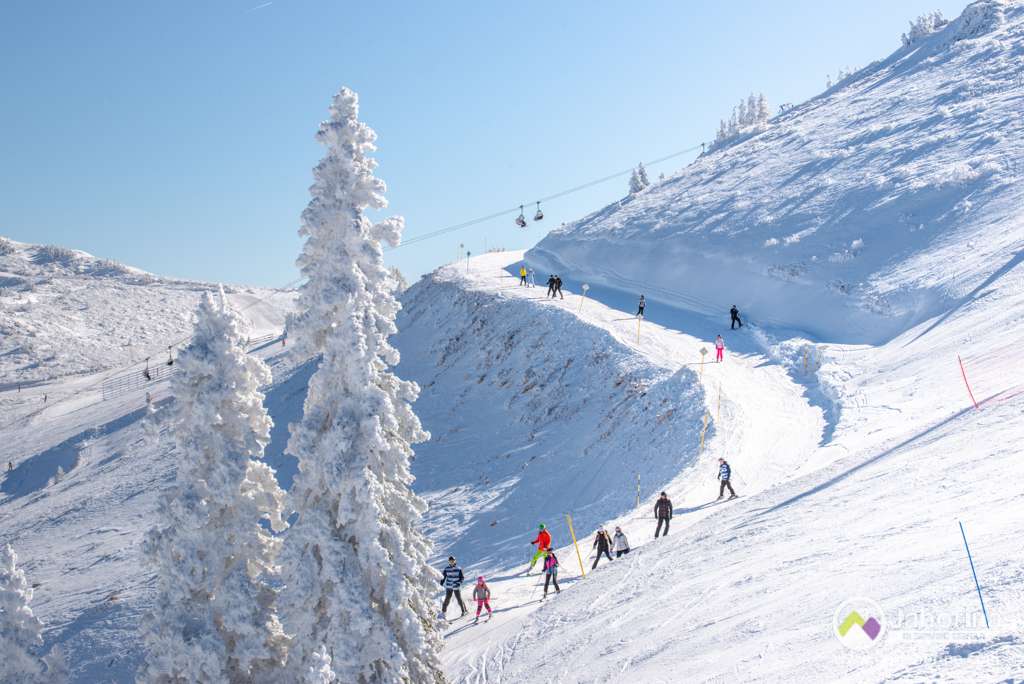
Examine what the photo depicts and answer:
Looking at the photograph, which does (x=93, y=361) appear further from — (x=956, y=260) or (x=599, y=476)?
(x=956, y=260)

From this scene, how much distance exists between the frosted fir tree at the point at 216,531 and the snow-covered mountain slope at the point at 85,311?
307 feet

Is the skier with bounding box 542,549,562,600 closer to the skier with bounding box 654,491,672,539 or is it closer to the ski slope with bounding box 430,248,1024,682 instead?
the ski slope with bounding box 430,248,1024,682

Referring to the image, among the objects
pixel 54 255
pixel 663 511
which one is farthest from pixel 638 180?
pixel 54 255

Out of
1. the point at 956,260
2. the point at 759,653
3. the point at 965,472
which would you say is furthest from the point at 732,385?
the point at 759,653

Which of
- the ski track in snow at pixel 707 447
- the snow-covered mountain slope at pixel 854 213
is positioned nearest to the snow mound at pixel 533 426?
the ski track in snow at pixel 707 447

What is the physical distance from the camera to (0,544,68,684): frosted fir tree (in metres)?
20.3

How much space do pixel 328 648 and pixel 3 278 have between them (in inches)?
5850

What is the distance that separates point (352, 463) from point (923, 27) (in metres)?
105

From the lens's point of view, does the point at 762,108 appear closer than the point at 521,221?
No

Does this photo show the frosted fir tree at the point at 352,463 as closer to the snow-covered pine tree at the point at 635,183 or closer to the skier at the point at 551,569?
the skier at the point at 551,569

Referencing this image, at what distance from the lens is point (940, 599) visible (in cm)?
1016

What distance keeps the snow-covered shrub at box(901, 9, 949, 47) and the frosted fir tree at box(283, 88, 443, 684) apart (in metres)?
99.8

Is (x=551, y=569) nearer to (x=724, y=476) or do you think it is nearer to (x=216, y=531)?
(x=724, y=476)

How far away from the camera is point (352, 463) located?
15.5 m
